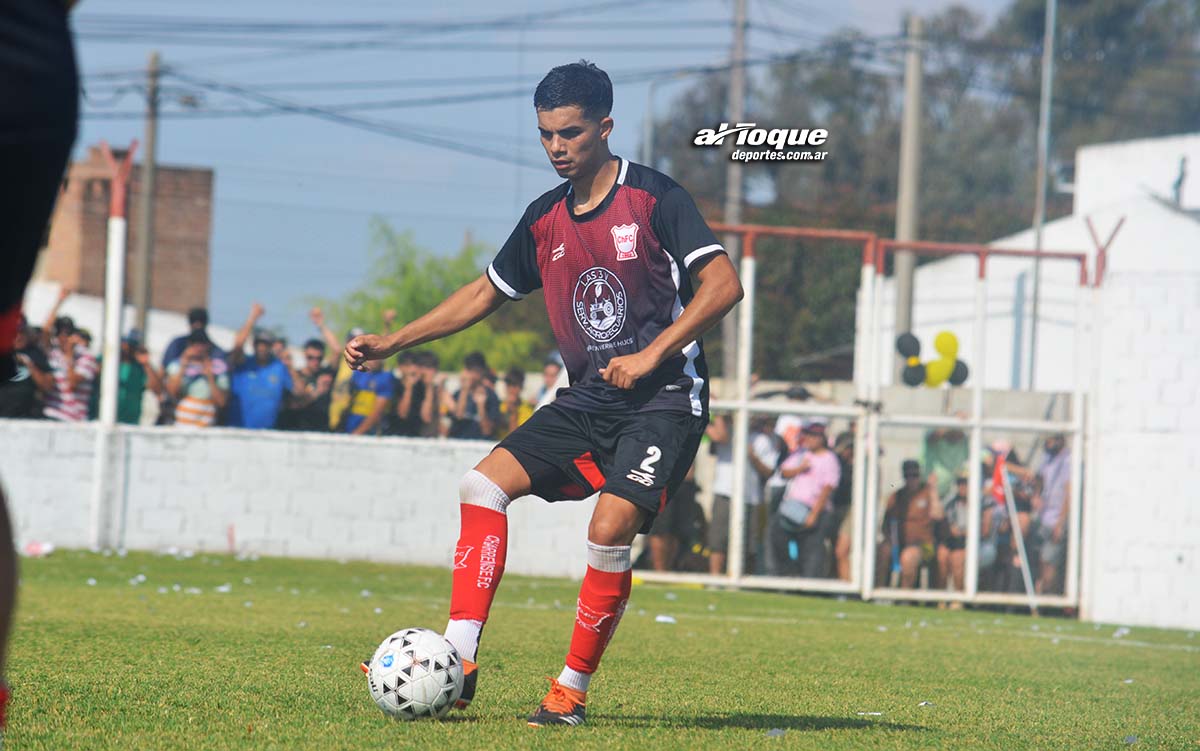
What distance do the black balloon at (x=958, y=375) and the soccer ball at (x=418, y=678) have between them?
11.4m

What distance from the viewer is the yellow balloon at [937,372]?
16.5 m

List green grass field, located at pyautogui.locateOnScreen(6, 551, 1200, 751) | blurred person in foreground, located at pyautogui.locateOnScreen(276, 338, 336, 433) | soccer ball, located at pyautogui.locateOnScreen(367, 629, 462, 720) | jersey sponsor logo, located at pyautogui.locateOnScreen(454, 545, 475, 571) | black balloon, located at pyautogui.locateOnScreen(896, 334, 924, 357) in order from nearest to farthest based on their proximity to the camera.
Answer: green grass field, located at pyautogui.locateOnScreen(6, 551, 1200, 751), soccer ball, located at pyautogui.locateOnScreen(367, 629, 462, 720), jersey sponsor logo, located at pyautogui.locateOnScreen(454, 545, 475, 571), black balloon, located at pyautogui.locateOnScreen(896, 334, 924, 357), blurred person in foreground, located at pyautogui.locateOnScreen(276, 338, 336, 433)

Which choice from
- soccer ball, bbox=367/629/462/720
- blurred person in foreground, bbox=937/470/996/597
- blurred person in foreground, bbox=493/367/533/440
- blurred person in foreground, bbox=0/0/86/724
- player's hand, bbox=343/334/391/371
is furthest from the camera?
blurred person in foreground, bbox=493/367/533/440

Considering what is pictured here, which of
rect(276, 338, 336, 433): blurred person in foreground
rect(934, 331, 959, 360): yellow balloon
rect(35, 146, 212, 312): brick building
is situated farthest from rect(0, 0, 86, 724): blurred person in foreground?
rect(35, 146, 212, 312): brick building

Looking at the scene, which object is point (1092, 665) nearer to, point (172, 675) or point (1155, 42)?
point (172, 675)

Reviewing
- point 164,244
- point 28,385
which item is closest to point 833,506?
point 28,385

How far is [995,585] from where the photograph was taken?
585 inches

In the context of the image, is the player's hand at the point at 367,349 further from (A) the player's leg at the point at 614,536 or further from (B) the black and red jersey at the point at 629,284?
(A) the player's leg at the point at 614,536

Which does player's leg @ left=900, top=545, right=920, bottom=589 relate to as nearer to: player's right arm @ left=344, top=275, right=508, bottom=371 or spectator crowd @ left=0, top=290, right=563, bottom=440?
spectator crowd @ left=0, top=290, right=563, bottom=440

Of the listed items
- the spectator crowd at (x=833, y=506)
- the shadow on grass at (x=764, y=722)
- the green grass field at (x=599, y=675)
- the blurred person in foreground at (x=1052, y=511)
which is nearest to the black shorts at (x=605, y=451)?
the shadow on grass at (x=764, y=722)

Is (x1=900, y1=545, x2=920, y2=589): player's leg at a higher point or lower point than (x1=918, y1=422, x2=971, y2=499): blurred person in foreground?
lower

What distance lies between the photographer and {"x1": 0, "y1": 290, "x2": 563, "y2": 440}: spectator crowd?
15875 millimetres

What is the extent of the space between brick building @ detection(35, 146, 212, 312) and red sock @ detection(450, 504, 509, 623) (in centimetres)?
4300

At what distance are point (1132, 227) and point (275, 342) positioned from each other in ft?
66.6
